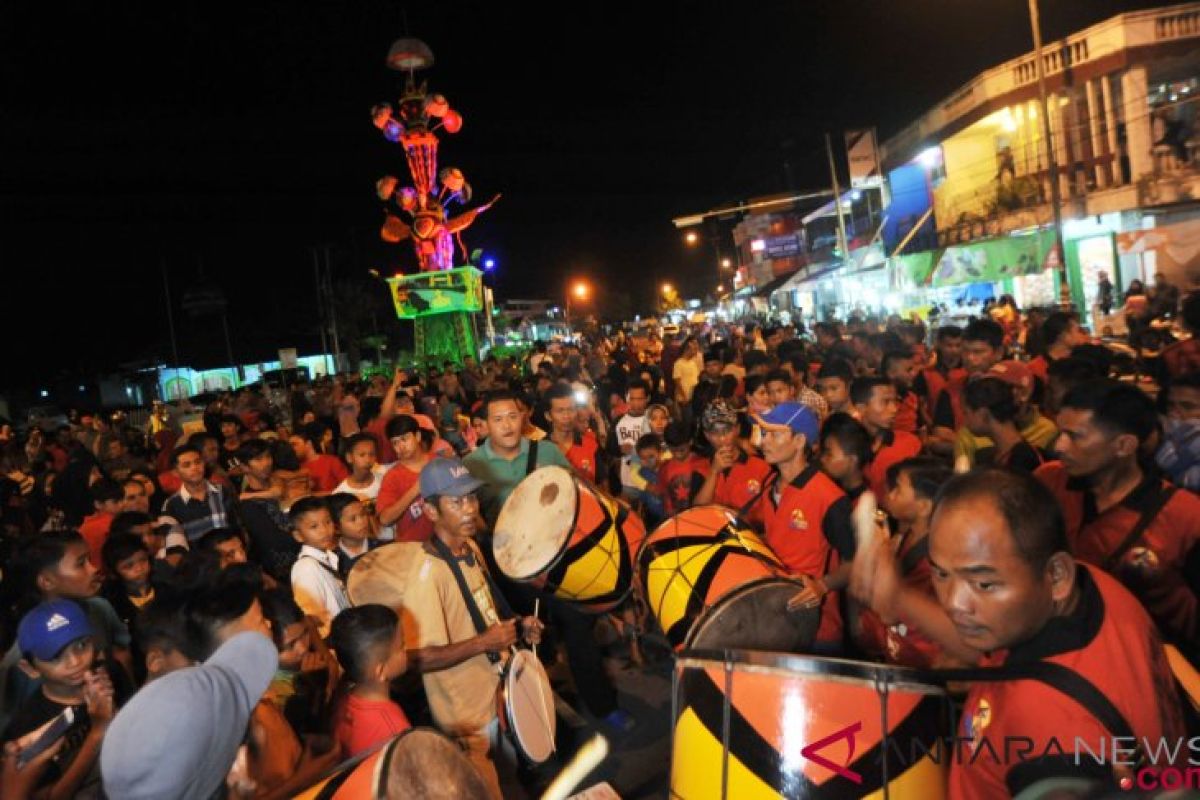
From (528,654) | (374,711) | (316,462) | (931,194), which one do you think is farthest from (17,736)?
(931,194)

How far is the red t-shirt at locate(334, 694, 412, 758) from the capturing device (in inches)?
120

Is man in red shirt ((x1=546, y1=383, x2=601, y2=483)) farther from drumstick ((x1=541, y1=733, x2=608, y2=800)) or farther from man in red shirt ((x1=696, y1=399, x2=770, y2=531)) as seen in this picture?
drumstick ((x1=541, y1=733, x2=608, y2=800))

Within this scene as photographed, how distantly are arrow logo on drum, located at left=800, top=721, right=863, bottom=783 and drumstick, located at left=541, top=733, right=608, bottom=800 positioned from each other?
8.21ft

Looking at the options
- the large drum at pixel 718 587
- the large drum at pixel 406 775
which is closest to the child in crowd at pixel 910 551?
the large drum at pixel 718 587

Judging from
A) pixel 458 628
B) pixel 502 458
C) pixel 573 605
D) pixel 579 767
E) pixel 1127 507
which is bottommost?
pixel 579 767

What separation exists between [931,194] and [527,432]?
25.5 meters

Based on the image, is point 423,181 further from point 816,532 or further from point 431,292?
point 816,532

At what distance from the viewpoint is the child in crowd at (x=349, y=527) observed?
5.02 m

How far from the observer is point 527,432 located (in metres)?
7.46

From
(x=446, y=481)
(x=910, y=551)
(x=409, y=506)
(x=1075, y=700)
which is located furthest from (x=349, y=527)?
(x=1075, y=700)

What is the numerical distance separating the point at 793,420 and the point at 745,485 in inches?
43.9

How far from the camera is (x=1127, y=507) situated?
317cm

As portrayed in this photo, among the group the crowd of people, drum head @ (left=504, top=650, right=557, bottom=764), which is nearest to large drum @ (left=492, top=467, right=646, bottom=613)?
the crowd of people

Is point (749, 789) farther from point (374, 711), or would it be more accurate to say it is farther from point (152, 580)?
point (152, 580)
